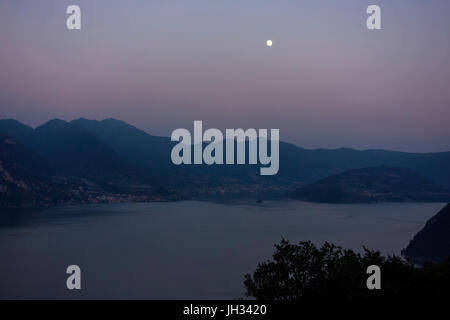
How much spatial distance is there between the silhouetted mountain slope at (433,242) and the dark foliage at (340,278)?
57.0 m

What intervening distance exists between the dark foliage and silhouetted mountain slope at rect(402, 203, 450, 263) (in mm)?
56966

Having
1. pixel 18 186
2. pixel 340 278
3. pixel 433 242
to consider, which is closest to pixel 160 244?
pixel 433 242

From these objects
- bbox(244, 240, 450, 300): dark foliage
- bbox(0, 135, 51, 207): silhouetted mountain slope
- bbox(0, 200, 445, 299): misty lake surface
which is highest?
bbox(0, 135, 51, 207): silhouetted mountain slope

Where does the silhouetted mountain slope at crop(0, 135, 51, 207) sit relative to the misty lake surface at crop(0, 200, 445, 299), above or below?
above

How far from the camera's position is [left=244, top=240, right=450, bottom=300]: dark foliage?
1739 centimetres

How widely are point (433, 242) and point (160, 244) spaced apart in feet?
179

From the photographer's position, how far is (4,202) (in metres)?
161

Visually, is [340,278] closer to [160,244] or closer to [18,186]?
[160,244]

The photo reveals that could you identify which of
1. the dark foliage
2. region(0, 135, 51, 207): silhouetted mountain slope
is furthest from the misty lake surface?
the dark foliage

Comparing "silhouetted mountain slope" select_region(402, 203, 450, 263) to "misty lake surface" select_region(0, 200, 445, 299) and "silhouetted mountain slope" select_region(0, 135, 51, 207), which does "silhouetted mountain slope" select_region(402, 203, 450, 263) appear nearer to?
"misty lake surface" select_region(0, 200, 445, 299)

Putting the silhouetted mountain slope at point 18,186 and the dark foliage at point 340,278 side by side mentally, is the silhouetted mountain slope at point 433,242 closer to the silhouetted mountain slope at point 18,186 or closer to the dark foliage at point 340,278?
the dark foliage at point 340,278
